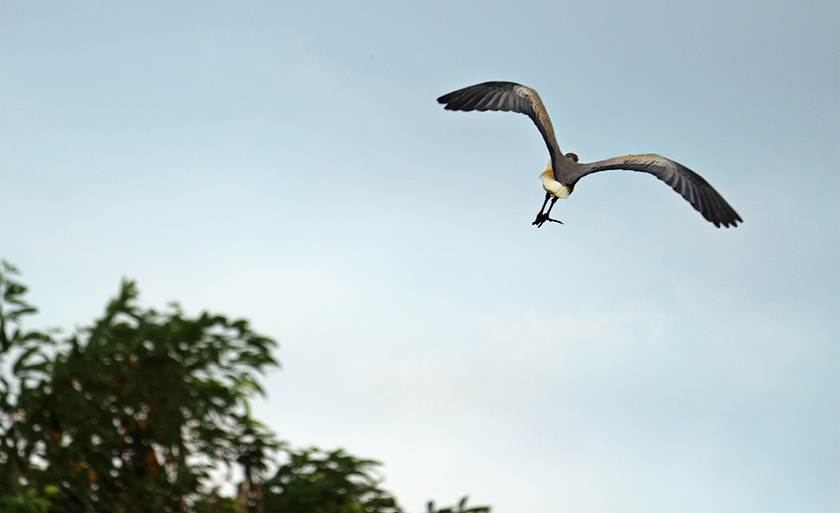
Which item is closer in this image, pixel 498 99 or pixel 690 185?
pixel 690 185

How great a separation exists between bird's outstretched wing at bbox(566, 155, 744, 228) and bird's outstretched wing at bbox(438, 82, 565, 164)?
2.50 ft

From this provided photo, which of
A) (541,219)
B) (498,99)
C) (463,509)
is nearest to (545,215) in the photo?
(541,219)

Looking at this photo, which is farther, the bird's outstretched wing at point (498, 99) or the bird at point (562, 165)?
the bird's outstretched wing at point (498, 99)

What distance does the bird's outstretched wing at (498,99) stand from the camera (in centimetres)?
644

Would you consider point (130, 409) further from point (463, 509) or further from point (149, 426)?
point (463, 509)

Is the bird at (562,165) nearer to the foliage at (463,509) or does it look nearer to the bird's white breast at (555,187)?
the bird's white breast at (555,187)

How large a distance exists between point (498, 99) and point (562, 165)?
1.78 metres

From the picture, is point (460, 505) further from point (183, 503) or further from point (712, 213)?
point (712, 213)

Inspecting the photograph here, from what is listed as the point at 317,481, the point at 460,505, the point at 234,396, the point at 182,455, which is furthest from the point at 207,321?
the point at 460,505

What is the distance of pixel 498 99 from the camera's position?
699 centimetres

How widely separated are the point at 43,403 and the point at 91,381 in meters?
0.63

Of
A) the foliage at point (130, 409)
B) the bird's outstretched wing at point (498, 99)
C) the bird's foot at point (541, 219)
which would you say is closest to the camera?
the bird's foot at point (541, 219)

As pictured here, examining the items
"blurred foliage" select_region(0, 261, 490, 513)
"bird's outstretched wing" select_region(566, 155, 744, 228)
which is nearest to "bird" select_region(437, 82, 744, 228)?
"bird's outstretched wing" select_region(566, 155, 744, 228)

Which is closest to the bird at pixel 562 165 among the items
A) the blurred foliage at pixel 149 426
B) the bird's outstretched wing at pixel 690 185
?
the bird's outstretched wing at pixel 690 185
